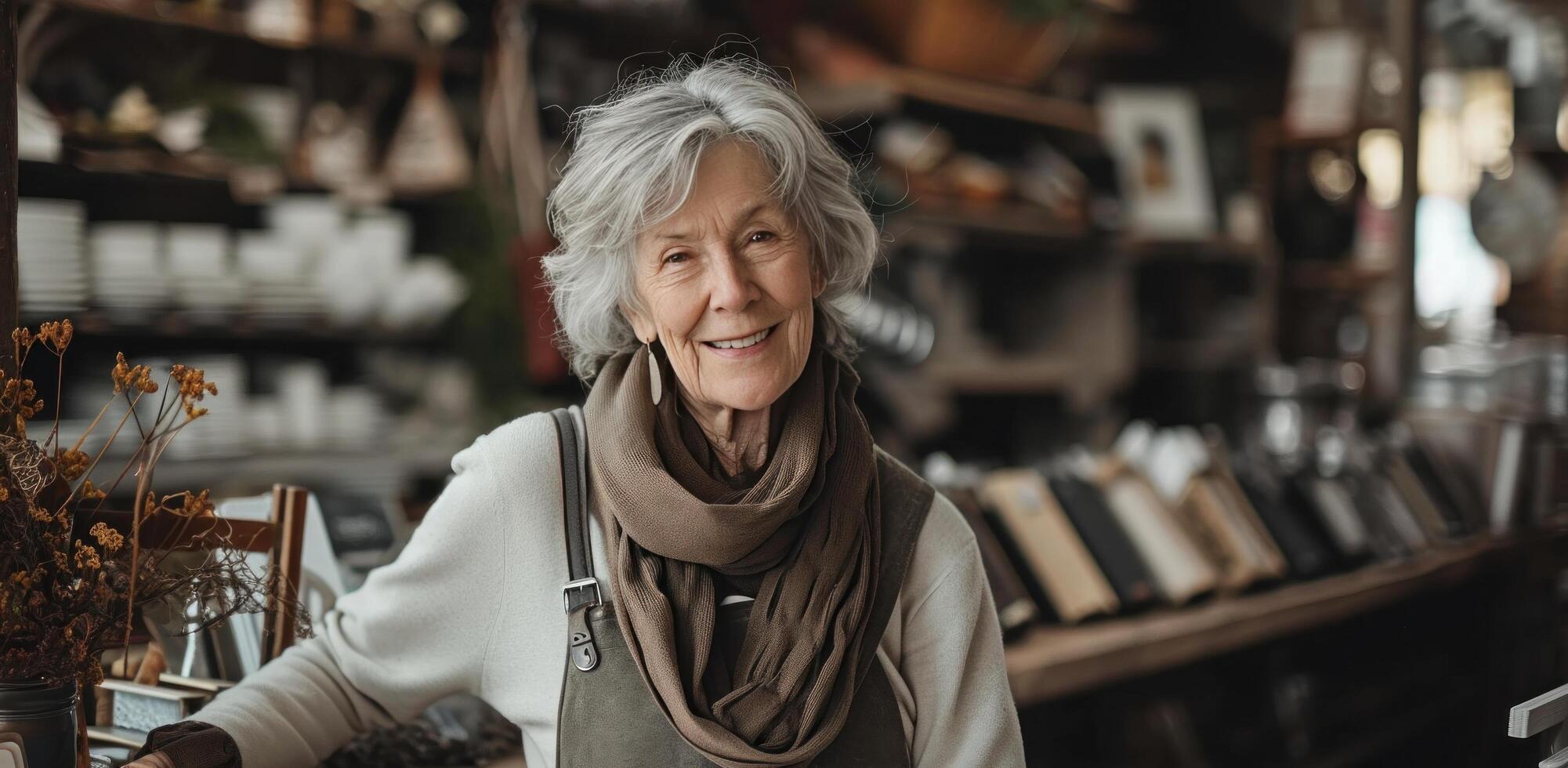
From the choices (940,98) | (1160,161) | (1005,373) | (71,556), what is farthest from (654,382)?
(1160,161)

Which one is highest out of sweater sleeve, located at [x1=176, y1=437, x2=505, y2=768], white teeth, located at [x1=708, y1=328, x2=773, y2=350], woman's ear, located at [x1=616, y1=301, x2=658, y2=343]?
woman's ear, located at [x1=616, y1=301, x2=658, y2=343]

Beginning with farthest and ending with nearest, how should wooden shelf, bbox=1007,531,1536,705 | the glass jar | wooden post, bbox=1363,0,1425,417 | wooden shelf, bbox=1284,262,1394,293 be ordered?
wooden shelf, bbox=1284,262,1394,293 → wooden post, bbox=1363,0,1425,417 → wooden shelf, bbox=1007,531,1536,705 → the glass jar

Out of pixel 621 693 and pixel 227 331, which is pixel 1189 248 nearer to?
pixel 227 331

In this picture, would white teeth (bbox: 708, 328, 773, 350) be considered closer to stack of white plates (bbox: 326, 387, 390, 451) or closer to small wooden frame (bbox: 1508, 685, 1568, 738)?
small wooden frame (bbox: 1508, 685, 1568, 738)

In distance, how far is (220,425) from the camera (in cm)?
314

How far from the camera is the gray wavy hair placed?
1321 millimetres

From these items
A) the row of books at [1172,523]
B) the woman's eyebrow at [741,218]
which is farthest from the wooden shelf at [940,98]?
the woman's eyebrow at [741,218]

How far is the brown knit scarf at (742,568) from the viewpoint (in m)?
1.30

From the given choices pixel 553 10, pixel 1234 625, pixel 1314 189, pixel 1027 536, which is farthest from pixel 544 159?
pixel 1314 189

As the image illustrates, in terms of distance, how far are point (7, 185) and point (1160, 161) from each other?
13.8 ft

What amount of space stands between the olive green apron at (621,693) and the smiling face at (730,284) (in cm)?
17

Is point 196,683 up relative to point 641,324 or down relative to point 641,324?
down

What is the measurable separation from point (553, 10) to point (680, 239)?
102 inches

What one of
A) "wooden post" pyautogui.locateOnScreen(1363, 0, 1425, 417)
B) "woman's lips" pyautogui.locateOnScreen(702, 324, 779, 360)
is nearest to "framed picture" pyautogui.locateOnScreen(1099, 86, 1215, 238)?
"wooden post" pyautogui.locateOnScreen(1363, 0, 1425, 417)
